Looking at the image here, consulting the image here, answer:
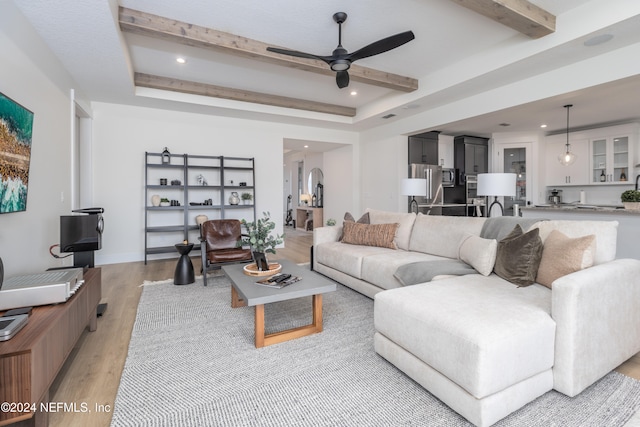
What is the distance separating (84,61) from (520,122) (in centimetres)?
727

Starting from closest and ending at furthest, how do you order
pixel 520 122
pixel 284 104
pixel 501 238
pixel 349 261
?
pixel 501 238
pixel 349 261
pixel 284 104
pixel 520 122

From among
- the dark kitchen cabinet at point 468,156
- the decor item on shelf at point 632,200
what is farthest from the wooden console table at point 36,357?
the dark kitchen cabinet at point 468,156

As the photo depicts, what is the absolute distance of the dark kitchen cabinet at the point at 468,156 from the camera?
24.2ft

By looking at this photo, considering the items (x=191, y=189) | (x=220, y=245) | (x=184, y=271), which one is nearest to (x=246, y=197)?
(x=191, y=189)

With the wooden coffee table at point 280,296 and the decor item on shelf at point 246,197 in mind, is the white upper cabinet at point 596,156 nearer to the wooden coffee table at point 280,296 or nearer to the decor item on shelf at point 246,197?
the decor item on shelf at point 246,197

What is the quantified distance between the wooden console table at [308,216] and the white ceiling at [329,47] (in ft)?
13.0

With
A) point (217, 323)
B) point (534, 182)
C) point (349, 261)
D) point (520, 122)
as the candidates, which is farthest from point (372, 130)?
point (217, 323)

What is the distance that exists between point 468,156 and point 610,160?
2.57m

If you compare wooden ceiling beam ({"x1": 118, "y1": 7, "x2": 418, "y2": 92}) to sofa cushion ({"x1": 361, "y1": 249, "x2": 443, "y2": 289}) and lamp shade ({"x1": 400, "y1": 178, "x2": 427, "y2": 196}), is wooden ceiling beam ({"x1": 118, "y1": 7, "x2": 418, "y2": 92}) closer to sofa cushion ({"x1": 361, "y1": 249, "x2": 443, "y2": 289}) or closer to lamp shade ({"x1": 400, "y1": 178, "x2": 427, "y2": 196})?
lamp shade ({"x1": 400, "y1": 178, "x2": 427, "y2": 196})

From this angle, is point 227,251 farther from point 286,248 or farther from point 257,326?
point 286,248

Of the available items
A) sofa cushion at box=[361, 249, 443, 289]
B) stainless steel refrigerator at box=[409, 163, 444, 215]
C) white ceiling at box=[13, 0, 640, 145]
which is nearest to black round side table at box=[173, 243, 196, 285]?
sofa cushion at box=[361, 249, 443, 289]

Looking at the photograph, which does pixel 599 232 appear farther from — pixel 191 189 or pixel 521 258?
pixel 191 189

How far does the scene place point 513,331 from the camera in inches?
59.1

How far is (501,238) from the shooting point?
2.67 metres
